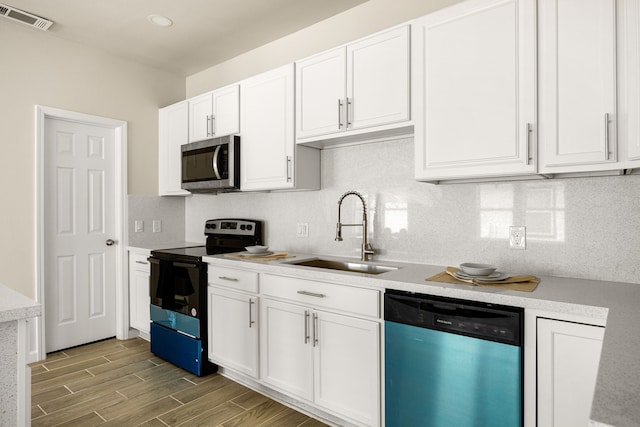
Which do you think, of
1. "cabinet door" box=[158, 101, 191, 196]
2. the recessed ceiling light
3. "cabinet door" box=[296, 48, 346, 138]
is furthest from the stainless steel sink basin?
the recessed ceiling light

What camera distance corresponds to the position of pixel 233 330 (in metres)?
2.64

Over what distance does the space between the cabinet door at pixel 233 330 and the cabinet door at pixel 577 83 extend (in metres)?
1.91

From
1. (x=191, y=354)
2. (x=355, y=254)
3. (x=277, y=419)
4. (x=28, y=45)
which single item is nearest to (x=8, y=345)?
(x=277, y=419)

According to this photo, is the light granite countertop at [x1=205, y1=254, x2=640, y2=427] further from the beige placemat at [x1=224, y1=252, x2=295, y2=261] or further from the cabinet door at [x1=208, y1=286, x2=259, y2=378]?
the cabinet door at [x1=208, y1=286, x2=259, y2=378]

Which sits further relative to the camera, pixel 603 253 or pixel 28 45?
pixel 28 45

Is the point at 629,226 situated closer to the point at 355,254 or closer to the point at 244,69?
the point at 355,254

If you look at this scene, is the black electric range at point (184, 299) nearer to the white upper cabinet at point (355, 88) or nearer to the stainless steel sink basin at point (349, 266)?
the stainless steel sink basin at point (349, 266)

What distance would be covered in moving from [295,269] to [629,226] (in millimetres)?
1698

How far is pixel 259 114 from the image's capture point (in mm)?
2910

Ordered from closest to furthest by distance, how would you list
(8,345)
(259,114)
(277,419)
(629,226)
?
(8,345), (629,226), (277,419), (259,114)

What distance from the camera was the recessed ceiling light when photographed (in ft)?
9.55

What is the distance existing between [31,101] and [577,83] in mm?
3775

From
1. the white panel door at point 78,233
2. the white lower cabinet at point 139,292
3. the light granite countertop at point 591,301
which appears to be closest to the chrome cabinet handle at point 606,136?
the light granite countertop at point 591,301

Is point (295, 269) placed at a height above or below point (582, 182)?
below
